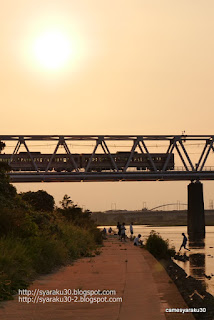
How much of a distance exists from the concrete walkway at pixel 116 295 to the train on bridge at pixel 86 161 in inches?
2722

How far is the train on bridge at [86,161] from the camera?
318ft

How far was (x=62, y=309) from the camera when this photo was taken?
50.2 ft

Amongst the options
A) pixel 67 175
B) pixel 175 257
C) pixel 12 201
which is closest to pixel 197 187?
pixel 67 175

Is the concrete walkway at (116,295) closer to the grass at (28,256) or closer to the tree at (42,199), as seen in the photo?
the grass at (28,256)

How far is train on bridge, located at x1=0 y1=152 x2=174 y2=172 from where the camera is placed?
97.0m

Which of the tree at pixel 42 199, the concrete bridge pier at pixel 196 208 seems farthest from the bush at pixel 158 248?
the concrete bridge pier at pixel 196 208

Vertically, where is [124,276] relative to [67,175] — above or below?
below

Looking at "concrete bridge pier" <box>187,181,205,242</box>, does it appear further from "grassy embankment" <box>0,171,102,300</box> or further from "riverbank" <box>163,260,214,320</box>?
"riverbank" <box>163,260,214,320</box>

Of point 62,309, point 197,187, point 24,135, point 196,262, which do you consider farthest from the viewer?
point 197,187

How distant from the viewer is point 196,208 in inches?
4080

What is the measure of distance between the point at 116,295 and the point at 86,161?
81194 mm

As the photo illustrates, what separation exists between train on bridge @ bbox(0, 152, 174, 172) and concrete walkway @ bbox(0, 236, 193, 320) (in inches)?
2722

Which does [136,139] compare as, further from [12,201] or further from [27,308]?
[27,308]

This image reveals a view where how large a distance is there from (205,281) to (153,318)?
47.5 ft
